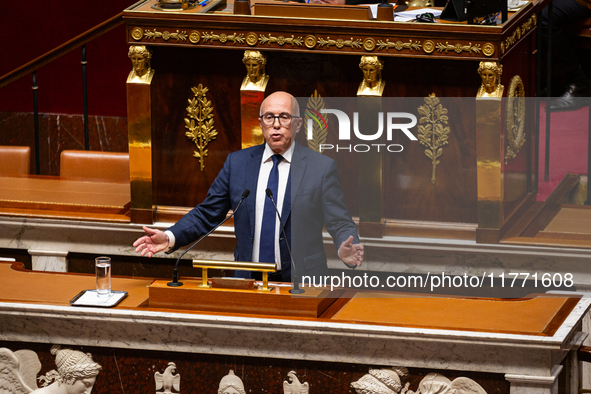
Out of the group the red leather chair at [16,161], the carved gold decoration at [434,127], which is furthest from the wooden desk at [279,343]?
the red leather chair at [16,161]

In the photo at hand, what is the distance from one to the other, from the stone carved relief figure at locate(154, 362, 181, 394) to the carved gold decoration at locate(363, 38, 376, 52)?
1.68 m

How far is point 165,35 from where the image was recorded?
4.54m

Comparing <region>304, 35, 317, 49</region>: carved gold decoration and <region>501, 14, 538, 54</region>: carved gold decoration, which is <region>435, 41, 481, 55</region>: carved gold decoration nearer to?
<region>501, 14, 538, 54</region>: carved gold decoration

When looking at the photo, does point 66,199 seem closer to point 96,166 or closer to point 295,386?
point 96,166

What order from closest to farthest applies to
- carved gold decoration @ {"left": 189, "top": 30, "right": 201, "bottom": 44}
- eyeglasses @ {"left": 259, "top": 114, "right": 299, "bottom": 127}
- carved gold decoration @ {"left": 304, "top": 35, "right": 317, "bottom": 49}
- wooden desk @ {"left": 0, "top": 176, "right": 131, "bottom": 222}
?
eyeglasses @ {"left": 259, "top": 114, "right": 299, "bottom": 127} → carved gold decoration @ {"left": 304, "top": 35, "right": 317, "bottom": 49} → carved gold decoration @ {"left": 189, "top": 30, "right": 201, "bottom": 44} → wooden desk @ {"left": 0, "top": 176, "right": 131, "bottom": 222}

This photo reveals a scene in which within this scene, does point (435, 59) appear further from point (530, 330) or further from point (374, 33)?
point (530, 330)

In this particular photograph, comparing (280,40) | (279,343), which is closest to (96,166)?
(280,40)

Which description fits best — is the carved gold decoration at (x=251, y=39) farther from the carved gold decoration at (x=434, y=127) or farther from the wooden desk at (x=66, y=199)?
the wooden desk at (x=66, y=199)

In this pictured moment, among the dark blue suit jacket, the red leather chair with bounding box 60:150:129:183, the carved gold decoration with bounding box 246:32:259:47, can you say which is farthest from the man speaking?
the red leather chair with bounding box 60:150:129:183

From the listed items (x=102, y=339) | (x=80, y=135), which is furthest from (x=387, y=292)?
(x=80, y=135)

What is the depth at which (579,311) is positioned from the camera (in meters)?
3.37

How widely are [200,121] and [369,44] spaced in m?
0.86

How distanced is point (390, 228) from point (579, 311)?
1127 mm

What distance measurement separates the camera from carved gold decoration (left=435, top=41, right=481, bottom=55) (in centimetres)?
419
